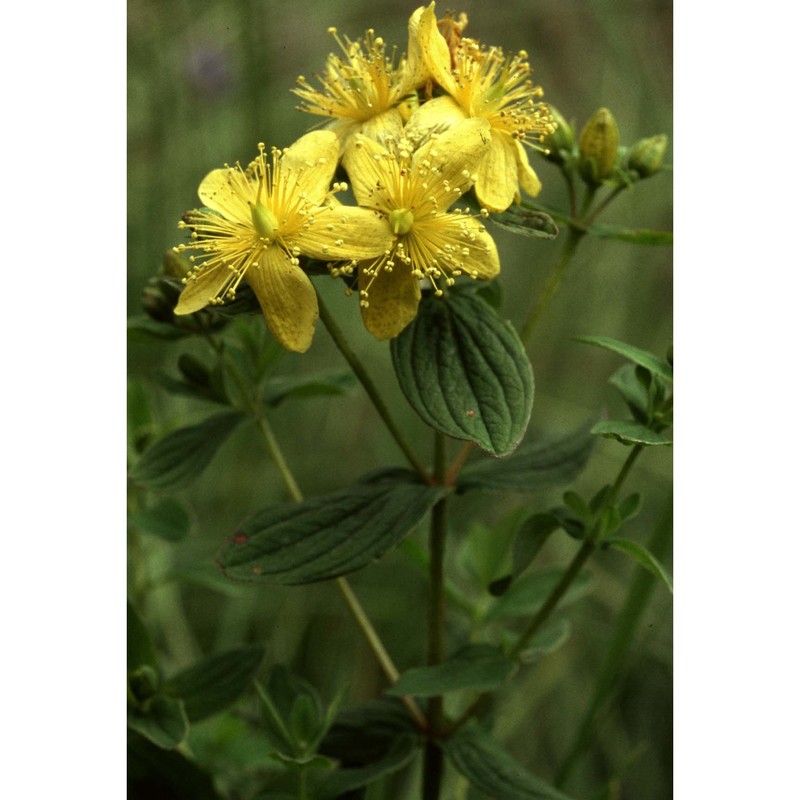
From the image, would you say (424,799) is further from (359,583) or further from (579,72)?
(579,72)

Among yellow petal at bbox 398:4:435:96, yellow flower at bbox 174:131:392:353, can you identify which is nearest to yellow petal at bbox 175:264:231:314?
yellow flower at bbox 174:131:392:353

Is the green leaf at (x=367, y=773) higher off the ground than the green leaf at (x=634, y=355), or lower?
lower

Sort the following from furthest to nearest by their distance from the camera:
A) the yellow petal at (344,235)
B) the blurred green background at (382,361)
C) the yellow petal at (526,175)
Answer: the blurred green background at (382,361), the yellow petal at (526,175), the yellow petal at (344,235)

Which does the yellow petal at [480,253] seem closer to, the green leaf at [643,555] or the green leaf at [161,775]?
the green leaf at [643,555]

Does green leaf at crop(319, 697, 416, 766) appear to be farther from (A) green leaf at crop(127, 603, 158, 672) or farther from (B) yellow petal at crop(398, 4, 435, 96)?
(B) yellow petal at crop(398, 4, 435, 96)

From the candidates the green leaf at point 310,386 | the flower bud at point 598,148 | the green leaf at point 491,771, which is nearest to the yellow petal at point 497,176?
the flower bud at point 598,148

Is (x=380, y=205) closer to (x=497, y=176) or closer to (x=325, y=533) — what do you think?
(x=497, y=176)
